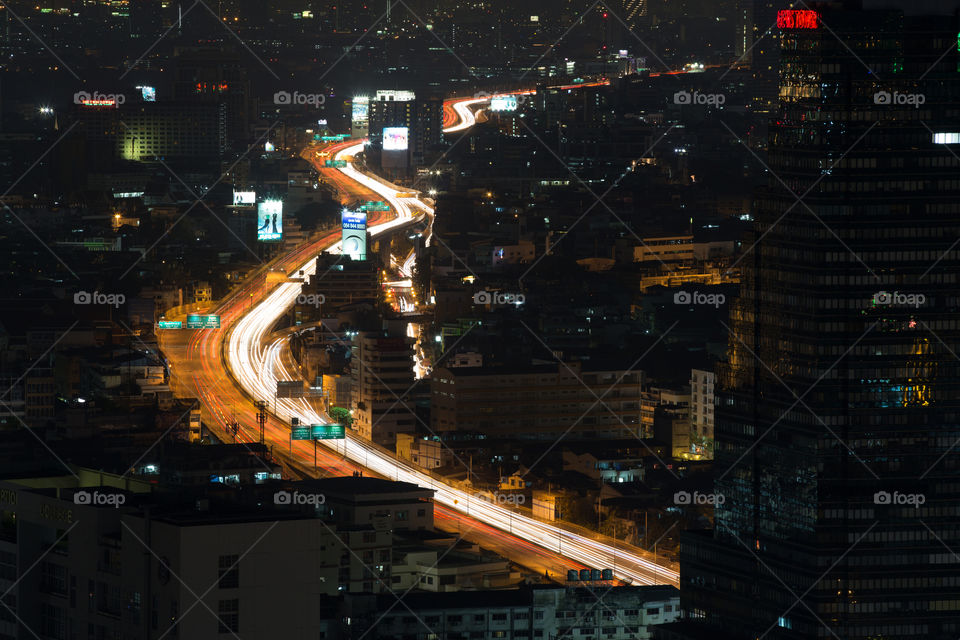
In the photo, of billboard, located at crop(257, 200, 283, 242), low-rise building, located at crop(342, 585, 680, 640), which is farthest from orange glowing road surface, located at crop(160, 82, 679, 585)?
low-rise building, located at crop(342, 585, 680, 640)

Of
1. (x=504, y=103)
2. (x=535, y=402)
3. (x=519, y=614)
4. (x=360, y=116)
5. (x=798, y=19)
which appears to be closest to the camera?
(x=798, y=19)

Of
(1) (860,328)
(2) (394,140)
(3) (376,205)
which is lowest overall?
(1) (860,328)

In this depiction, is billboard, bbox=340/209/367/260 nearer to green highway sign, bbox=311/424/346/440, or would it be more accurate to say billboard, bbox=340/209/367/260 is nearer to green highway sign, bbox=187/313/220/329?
green highway sign, bbox=187/313/220/329

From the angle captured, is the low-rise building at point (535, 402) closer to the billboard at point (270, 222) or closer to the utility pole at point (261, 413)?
the utility pole at point (261, 413)

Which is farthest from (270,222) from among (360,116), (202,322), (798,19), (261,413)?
(798,19)

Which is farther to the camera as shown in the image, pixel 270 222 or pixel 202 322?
pixel 270 222

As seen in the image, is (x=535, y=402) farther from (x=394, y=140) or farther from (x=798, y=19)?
(x=394, y=140)
